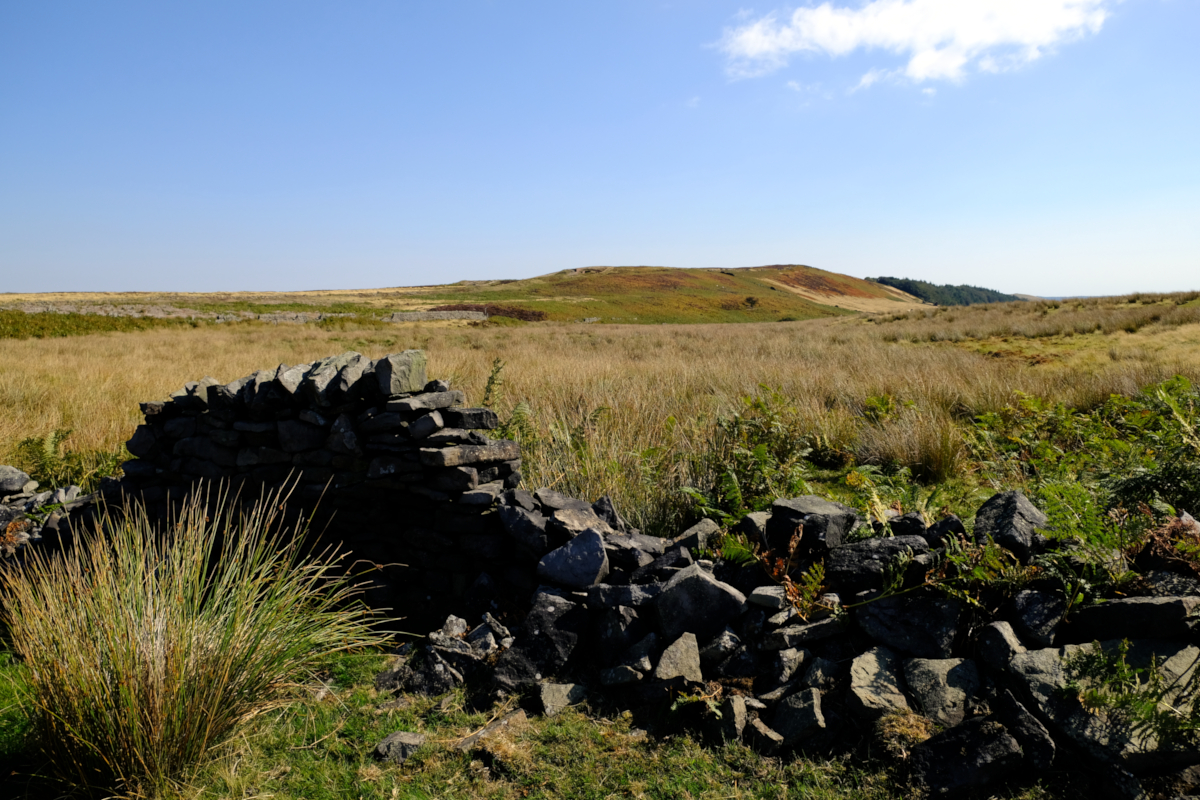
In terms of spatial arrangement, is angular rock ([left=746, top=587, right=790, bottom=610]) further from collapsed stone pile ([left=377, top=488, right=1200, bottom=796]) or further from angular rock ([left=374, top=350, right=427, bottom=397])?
angular rock ([left=374, top=350, right=427, bottom=397])

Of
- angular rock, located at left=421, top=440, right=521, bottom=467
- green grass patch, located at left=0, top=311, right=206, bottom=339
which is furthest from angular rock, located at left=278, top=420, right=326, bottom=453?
green grass patch, located at left=0, top=311, right=206, bottom=339

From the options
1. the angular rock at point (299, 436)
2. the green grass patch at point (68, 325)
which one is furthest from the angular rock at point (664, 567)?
the green grass patch at point (68, 325)

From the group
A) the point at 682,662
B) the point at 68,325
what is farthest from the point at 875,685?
the point at 68,325

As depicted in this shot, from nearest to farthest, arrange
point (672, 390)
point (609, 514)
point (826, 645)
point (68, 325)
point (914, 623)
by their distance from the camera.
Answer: point (914, 623) → point (826, 645) → point (609, 514) → point (672, 390) → point (68, 325)

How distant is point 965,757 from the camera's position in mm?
2232

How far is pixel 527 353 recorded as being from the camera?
16.7 m

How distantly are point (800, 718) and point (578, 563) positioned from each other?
152 centimetres

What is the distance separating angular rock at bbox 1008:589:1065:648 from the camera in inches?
101

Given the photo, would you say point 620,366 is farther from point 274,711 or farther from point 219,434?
point 274,711

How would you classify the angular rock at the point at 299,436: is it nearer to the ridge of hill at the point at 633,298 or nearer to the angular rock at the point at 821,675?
the angular rock at the point at 821,675

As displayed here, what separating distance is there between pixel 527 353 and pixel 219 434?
11.7 m

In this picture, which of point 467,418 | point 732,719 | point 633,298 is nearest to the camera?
point 732,719

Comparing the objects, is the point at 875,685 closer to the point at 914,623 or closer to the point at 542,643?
the point at 914,623

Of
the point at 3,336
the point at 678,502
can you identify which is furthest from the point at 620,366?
the point at 3,336
